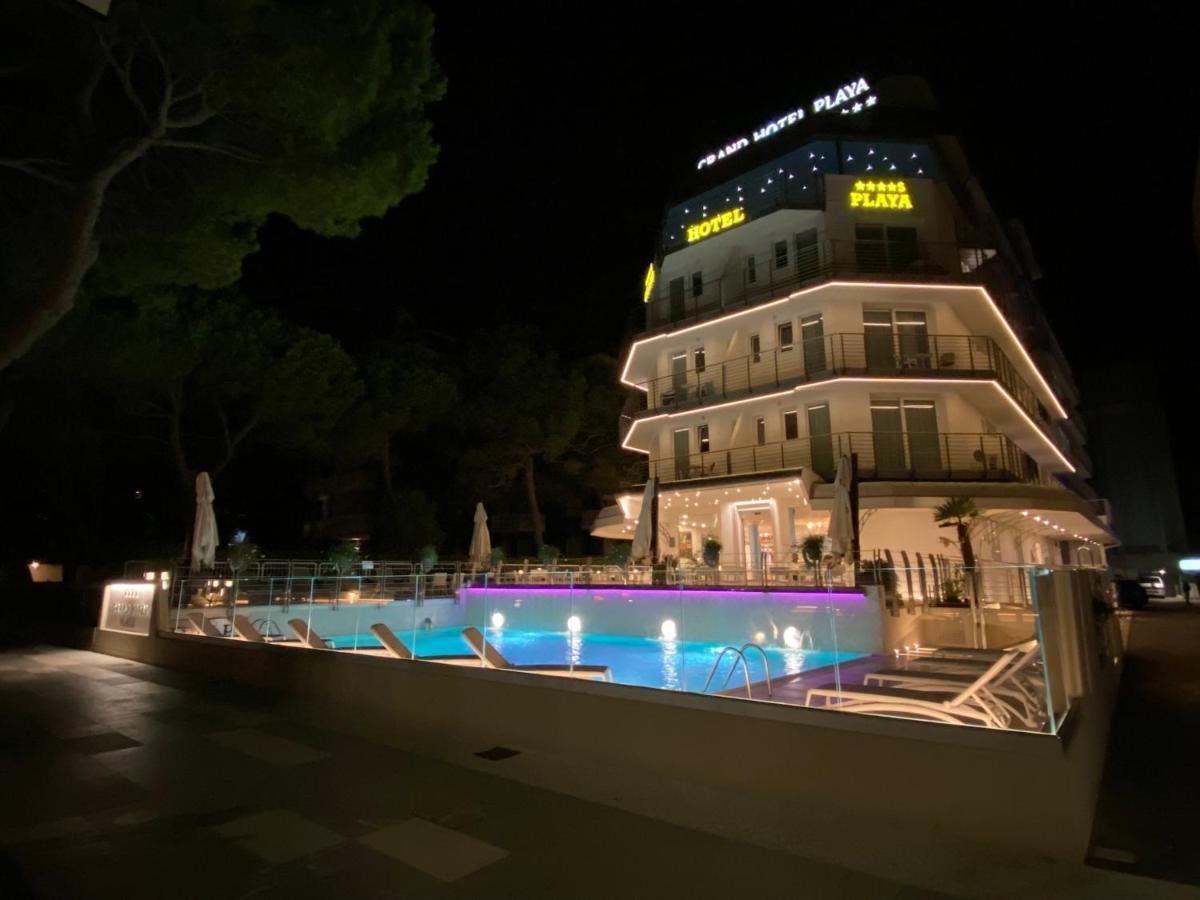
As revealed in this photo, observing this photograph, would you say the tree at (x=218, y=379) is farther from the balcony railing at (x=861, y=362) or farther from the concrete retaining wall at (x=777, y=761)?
the concrete retaining wall at (x=777, y=761)

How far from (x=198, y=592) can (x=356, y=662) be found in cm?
740

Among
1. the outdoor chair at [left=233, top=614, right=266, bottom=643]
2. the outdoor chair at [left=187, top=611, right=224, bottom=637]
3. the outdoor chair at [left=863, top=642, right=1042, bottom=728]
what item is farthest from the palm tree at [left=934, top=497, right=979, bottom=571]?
the outdoor chair at [left=187, top=611, right=224, bottom=637]

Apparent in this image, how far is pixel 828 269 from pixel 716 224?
5027mm

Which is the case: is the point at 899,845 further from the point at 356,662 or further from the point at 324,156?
the point at 324,156

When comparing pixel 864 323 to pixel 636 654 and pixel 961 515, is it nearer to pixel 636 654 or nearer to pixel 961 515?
pixel 961 515

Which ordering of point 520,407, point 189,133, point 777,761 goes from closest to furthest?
point 777,761, point 189,133, point 520,407

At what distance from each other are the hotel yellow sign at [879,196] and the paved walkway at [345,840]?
21.0m

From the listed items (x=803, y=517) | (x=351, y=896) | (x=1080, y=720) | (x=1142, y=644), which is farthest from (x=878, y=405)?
(x=351, y=896)

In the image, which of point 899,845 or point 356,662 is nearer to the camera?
point 899,845

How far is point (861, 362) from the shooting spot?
20578mm

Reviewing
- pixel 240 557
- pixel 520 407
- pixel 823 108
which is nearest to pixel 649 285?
pixel 823 108

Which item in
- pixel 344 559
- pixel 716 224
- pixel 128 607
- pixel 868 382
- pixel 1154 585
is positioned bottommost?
pixel 1154 585

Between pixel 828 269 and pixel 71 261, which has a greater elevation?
pixel 828 269

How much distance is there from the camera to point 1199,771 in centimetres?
630
